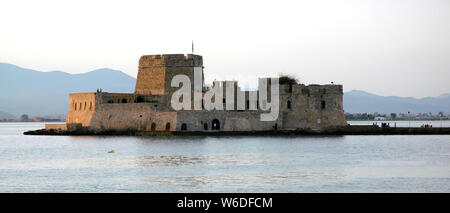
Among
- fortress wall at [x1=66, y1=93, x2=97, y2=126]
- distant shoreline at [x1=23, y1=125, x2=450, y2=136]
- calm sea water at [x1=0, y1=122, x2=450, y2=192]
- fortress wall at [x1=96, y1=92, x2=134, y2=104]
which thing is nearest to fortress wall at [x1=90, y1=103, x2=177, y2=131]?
distant shoreline at [x1=23, y1=125, x2=450, y2=136]

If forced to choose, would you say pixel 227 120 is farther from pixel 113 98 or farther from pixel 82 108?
pixel 82 108

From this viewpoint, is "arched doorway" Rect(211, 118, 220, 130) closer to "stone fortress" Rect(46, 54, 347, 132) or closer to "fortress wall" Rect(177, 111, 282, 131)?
"stone fortress" Rect(46, 54, 347, 132)

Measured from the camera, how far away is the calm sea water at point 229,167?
18234mm

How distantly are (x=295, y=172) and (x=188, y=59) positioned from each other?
73.6ft

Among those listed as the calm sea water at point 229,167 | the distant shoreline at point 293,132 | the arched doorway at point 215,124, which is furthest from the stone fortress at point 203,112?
the calm sea water at point 229,167

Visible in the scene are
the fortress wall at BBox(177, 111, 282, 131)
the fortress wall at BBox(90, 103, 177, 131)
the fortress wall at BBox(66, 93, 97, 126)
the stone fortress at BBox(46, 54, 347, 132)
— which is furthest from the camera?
the fortress wall at BBox(66, 93, 97, 126)

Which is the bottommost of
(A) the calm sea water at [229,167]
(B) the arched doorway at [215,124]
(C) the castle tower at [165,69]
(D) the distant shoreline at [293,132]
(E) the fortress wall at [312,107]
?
(A) the calm sea water at [229,167]

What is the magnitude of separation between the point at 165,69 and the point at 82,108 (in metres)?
6.62

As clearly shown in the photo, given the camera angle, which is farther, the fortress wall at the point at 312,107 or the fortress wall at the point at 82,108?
the fortress wall at the point at 82,108

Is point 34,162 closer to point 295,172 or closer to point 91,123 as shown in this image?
point 295,172

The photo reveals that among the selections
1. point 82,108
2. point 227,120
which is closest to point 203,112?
point 227,120

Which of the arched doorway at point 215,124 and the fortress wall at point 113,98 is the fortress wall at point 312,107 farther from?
the fortress wall at point 113,98

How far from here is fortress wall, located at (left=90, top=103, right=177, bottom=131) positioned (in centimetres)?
3991
